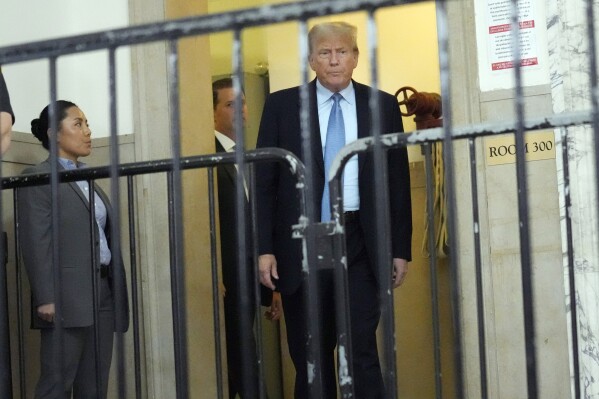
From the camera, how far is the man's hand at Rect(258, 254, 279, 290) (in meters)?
5.04

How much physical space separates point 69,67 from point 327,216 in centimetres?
228

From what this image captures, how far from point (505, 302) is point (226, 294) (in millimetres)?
1657

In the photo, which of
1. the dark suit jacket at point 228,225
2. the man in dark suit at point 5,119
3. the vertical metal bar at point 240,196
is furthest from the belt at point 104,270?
the vertical metal bar at point 240,196

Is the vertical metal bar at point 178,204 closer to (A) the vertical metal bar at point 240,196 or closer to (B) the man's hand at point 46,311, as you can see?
(A) the vertical metal bar at point 240,196

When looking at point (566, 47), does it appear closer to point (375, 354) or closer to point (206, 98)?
point (375, 354)

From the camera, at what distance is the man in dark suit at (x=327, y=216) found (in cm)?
491

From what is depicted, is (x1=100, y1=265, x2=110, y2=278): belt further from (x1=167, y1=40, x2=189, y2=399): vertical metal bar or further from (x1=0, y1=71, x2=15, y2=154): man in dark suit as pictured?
(x1=167, y1=40, x2=189, y2=399): vertical metal bar

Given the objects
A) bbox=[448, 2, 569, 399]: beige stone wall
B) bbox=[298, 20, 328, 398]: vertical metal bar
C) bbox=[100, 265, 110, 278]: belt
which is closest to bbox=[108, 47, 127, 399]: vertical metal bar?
bbox=[298, 20, 328, 398]: vertical metal bar

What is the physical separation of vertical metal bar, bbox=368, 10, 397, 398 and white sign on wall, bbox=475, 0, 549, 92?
242 centimetres

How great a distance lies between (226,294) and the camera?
637cm

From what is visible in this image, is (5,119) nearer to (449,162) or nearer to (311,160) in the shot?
(311,160)

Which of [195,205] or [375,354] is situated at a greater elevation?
[195,205]

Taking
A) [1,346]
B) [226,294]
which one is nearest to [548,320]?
[226,294]

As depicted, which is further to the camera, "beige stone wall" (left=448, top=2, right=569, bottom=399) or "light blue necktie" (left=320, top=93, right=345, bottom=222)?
"beige stone wall" (left=448, top=2, right=569, bottom=399)
